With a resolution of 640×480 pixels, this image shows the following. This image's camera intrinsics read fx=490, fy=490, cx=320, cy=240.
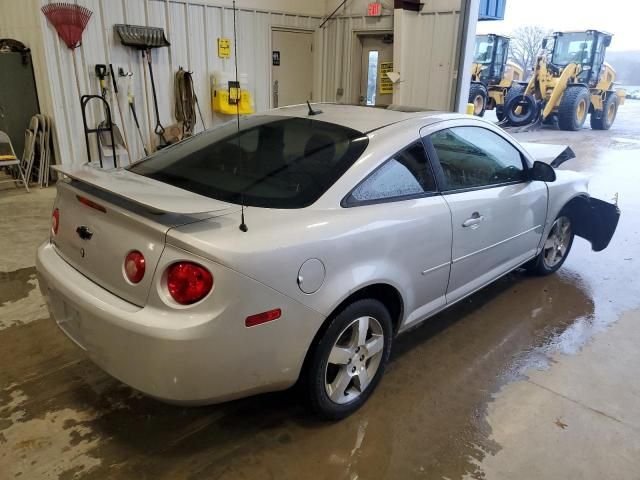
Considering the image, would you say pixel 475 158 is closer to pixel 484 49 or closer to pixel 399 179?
pixel 399 179

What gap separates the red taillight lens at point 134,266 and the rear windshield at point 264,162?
15.9 inches

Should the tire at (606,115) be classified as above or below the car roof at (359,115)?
below

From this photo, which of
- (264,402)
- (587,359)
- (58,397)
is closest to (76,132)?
(58,397)

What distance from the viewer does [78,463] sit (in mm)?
1875

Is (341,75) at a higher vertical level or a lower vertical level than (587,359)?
higher

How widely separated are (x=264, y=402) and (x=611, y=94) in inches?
654

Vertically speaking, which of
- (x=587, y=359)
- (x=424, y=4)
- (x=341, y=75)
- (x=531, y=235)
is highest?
(x=424, y=4)

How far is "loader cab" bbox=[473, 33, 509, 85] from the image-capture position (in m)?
14.9

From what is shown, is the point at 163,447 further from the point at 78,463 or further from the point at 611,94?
the point at 611,94

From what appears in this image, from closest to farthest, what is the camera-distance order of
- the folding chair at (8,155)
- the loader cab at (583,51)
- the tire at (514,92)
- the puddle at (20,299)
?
the puddle at (20,299) < the folding chair at (8,155) < the loader cab at (583,51) < the tire at (514,92)

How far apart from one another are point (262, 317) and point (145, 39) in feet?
18.1

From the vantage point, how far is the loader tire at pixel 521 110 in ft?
46.1

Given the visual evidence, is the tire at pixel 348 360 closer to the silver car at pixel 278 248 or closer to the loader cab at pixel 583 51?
the silver car at pixel 278 248

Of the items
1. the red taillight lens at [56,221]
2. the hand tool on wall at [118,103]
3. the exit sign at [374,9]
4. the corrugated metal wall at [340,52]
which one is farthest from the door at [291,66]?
the red taillight lens at [56,221]
